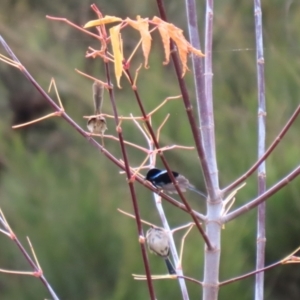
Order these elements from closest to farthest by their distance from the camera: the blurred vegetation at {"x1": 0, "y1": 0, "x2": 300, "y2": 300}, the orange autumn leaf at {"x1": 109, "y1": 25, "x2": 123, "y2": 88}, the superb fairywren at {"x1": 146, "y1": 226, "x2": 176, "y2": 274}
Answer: the orange autumn leaf at {"x1": 109, "y1": 25, "x2": 123, "y2": 88} < the superb fairywren at {"x1": 146, "y1": 226, "x2": 176, "y2": 274} < the blurred vegetation at {"x1": 0, "y1": 0, "x2": 300, "y2": 300}

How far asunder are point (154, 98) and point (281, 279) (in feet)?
2.18

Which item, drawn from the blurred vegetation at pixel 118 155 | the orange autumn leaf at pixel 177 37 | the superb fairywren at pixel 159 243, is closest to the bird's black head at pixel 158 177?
the superb fairywren at pixel 159 243

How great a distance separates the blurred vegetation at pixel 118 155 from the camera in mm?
1546

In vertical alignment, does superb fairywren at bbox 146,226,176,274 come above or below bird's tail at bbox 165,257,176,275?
above

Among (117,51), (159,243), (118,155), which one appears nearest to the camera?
(117,51)

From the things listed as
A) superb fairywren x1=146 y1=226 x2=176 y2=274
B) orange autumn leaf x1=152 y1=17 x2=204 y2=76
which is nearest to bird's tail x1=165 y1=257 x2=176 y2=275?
superb fairywren x1=146 y1=226 x2=176 y2=274

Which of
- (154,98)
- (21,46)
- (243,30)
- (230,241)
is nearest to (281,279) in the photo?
(230,241)

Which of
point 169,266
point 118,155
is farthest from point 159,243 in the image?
point 118,155

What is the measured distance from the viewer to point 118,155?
6.35 ft

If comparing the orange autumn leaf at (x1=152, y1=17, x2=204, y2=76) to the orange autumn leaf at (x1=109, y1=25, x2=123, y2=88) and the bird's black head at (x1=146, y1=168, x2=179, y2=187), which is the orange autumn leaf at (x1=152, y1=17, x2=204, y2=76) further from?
the bird's black head at (x1=146, y1=168, x2=179, y2=187)

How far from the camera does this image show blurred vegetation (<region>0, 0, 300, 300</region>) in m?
1.55

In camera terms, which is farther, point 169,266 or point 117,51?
point 169,266

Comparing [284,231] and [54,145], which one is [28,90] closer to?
[54,145]

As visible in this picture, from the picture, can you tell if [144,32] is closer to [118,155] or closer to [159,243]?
[159,243]
